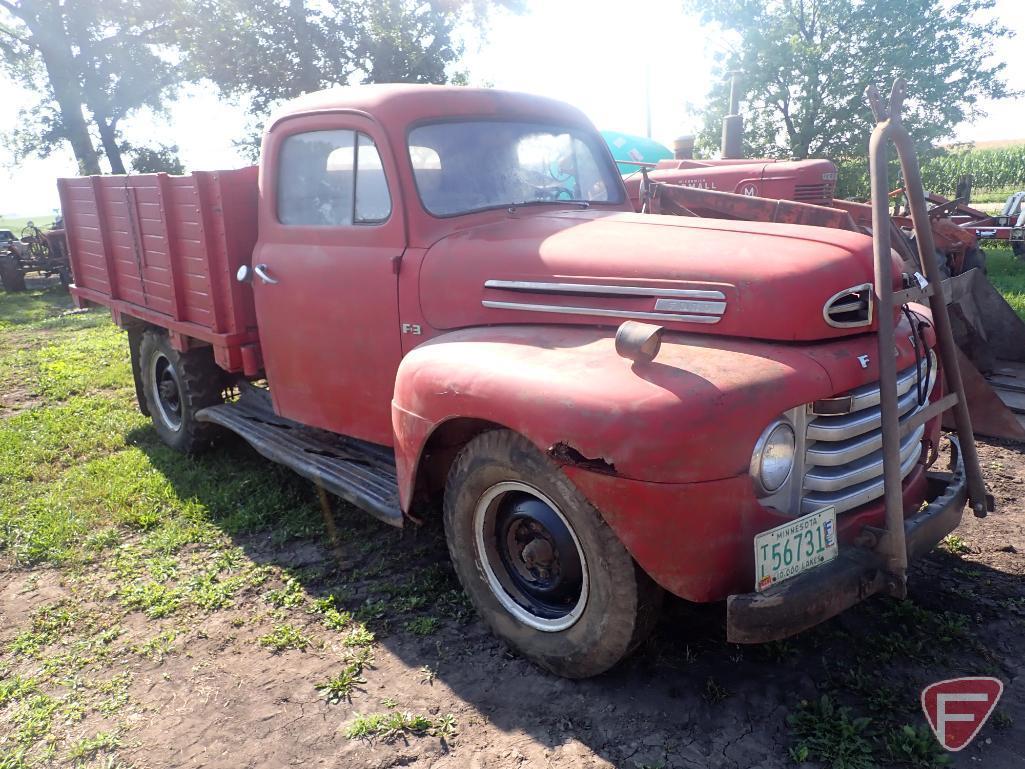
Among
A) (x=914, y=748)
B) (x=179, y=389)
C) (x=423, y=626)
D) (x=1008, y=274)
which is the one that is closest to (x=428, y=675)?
(x=423, y=626)

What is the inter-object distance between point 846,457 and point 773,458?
0.32 meters

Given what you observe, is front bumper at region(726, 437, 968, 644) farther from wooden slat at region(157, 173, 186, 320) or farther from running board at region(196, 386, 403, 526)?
wooden slat at region(157, 173, 186, 320)

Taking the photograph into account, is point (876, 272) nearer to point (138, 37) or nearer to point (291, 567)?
point (291, 567)

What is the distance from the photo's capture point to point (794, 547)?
232cm

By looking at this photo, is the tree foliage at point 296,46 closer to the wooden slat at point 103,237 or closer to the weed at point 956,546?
the wooden slat at point 103,237

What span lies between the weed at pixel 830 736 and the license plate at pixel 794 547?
51 centimetres

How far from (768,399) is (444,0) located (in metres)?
24.6

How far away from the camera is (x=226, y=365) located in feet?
14.4

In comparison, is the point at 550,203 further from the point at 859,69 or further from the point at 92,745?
the point at 859,69

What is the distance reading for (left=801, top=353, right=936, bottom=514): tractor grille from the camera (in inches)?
96.9

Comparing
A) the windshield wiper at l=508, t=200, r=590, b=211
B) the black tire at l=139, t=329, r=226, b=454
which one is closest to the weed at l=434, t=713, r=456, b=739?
the windshield wiper at l=508, t=200, r=590, b=211

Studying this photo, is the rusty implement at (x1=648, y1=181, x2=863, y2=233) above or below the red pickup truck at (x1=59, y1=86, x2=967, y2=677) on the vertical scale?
above

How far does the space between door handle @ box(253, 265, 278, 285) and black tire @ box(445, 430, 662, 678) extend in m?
1.67

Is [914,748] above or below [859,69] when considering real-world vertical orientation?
below
